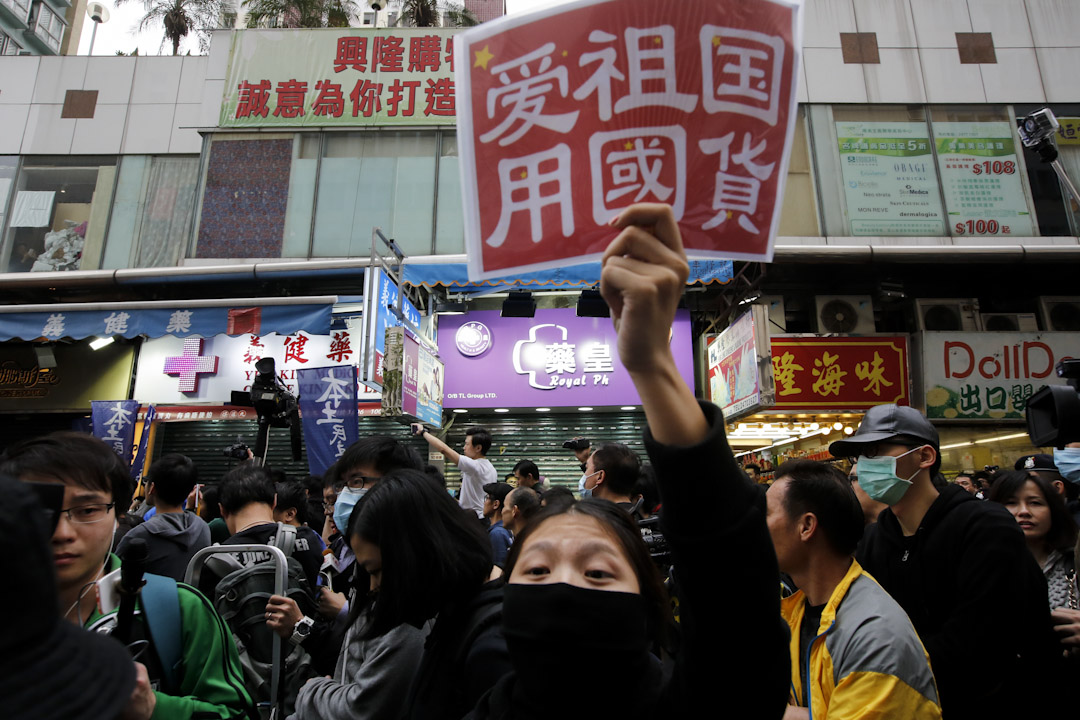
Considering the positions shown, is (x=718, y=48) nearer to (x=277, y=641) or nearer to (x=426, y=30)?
(x=277, y=641)

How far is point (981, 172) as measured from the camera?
1016cm

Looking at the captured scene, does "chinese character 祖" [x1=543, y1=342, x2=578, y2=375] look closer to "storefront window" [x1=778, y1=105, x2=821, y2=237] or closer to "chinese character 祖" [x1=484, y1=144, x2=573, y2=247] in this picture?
"storefront window" [x1=778, y1=105, x2=821, y2=237]

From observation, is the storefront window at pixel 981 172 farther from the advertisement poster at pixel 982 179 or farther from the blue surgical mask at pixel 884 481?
the blue surgical mask at pixel 884 481

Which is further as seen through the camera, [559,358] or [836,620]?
[559,358]

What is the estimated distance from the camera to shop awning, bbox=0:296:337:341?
29.3ft

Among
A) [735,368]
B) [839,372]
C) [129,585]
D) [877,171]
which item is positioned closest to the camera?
[129,585]

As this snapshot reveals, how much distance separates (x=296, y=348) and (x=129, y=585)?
8.54 m

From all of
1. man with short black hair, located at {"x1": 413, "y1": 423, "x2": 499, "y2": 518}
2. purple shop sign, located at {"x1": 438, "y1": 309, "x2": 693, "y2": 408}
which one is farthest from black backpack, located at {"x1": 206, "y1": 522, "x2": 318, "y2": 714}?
purple shop sign, located at {"x1": 438, "y1": 309, "x2": 693, "y2": 408}

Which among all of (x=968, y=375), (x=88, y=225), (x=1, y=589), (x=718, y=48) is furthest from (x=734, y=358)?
(x=88, y=225)

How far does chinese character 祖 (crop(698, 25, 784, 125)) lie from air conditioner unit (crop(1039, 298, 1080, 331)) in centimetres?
1070

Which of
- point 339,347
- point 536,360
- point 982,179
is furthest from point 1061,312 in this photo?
point 339,347

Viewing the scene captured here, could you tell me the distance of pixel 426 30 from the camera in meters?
11.0

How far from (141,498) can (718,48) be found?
8.33 m

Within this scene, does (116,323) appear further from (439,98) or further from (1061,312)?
(1061,312)
